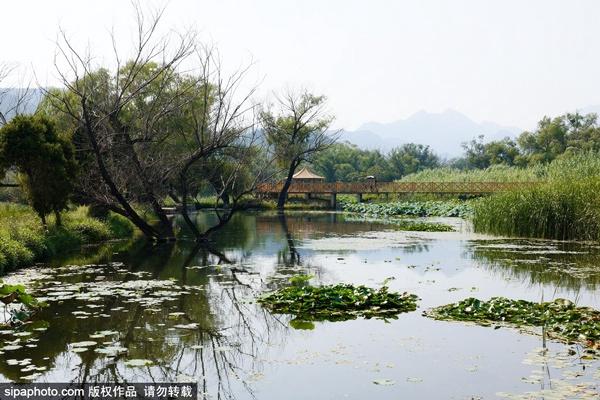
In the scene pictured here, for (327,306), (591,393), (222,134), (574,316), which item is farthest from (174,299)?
(222,134)

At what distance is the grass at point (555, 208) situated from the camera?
72.1ft

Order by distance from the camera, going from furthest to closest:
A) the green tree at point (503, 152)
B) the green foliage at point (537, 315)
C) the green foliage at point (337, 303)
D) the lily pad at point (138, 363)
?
the green tree at point (503, 152) < the green foliage at point (337, 303) < the green foliage at point (537, 315) < the lily pad at point (138, 363)

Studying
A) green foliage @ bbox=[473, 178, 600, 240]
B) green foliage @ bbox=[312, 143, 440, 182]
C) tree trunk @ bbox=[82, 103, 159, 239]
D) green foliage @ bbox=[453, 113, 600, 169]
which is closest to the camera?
green foliage @ bbox=[473, 178, 600, 240]

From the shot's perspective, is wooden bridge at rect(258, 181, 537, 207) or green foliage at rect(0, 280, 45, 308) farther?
wooden bridge at rect(258, 181, 537, 207)

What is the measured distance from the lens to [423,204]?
4822 centimetres

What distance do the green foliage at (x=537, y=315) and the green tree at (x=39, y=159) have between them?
1504 centimetres

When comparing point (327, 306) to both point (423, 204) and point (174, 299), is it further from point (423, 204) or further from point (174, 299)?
point (423, 204)

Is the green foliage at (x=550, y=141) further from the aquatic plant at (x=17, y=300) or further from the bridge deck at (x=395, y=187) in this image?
the aquatic plant at (x=17, y=300)

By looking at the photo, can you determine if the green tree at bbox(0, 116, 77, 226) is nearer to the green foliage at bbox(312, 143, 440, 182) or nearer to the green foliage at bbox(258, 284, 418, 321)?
the green foliage at bbox(258, 284, 418, 321)

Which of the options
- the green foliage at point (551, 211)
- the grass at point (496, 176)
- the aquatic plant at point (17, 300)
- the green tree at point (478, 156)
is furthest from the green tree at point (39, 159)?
the green tree at point (478, 156)

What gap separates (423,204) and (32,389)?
42.4 m

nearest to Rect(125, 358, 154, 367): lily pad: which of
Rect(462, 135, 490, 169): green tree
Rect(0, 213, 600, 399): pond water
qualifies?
Rect(0, 213, 600, 399): pond water

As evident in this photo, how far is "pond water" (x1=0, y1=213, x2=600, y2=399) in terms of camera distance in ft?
25.8

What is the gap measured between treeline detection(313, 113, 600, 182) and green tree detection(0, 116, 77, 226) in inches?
1928
